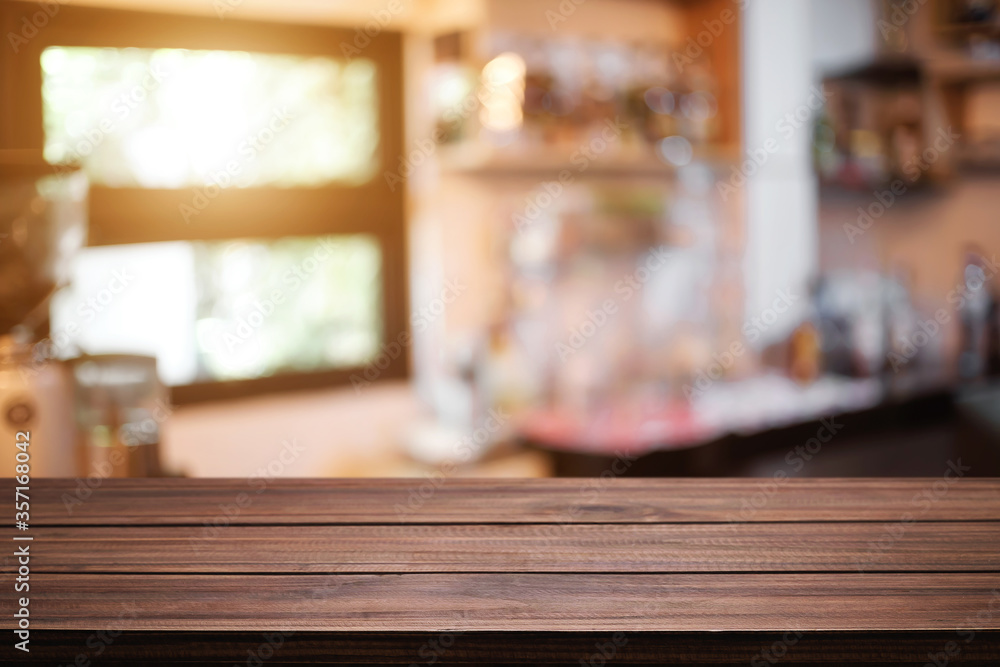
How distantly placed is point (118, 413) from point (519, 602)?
2.78 feet

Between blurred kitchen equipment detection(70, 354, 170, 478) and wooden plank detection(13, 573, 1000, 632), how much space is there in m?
0.65

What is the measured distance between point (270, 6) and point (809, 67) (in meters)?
1.84

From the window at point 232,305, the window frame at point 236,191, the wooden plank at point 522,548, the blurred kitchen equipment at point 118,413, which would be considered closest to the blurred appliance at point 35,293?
the blurred kitchen equipment at point 118,413

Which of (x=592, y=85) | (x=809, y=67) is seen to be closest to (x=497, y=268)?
(x=592, y=85)

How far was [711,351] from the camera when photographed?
3.03m

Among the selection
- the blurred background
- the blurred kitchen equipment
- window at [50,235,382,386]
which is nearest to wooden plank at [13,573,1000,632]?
the blurred kitchen equipment

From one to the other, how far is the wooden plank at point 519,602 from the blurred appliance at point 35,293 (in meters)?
0.72

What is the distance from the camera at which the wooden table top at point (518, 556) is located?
0.47m

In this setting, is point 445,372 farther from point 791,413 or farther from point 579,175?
point 791,413

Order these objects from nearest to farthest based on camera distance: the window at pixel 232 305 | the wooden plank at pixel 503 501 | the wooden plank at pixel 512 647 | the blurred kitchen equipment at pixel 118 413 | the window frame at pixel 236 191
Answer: the wooden plank at pixel 512 647 < the wooden plank at pixel 503 501 < the blurred kitchen equipment at pixel 118 413 < the window frame at pixel 236 191 < the window at pixel 232 305

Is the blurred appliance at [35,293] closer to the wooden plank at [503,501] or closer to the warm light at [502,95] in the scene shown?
the wooden plank at [503,501]

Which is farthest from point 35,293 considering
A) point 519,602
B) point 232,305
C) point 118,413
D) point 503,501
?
point 232,305

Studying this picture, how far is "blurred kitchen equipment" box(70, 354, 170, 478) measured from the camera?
1.13 metres

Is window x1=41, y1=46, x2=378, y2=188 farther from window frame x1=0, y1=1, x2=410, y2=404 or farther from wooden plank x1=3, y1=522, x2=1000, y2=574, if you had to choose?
wooden plank x1=3, y1=522, x2=1000, y2=574
